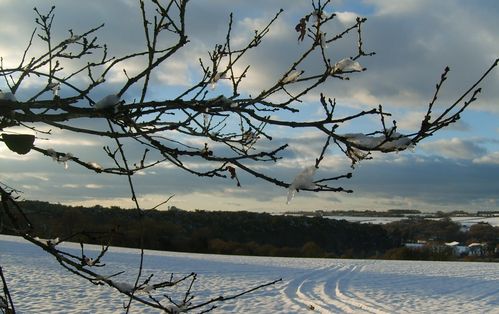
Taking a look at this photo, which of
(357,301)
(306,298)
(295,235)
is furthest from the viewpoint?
(295,235)

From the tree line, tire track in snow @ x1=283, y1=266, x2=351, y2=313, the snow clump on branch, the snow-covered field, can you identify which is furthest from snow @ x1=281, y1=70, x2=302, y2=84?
the tree line

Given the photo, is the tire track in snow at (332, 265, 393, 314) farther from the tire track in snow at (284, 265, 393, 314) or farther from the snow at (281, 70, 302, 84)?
the snow at (281, 70, 302, 84)

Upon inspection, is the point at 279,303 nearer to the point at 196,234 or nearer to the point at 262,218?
the point at 196,234

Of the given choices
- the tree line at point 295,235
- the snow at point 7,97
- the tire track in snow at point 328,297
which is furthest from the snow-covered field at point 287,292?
the tree line at point 295,235

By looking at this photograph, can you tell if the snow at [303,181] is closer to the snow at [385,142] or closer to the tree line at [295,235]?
the snow at [385,142]

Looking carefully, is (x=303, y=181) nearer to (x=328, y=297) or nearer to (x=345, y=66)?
(x=345, y=66)

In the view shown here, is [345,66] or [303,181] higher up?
[345,66]

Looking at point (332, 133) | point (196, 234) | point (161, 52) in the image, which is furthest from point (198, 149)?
point (196, 234)

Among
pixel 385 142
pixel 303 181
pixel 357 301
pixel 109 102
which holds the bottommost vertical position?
pixel 357 301

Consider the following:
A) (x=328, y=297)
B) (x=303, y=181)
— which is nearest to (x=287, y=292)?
(x=328, y=297)

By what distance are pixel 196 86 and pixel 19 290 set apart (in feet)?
48.6

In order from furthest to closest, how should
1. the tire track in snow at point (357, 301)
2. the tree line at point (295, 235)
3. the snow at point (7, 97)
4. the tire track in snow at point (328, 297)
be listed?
the tree line at point (295, 235), the tire track in snow at point (357, 301), the tire track in snow at point (328, 297), the snow at point (7, 97)

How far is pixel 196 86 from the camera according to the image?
2.13 meters

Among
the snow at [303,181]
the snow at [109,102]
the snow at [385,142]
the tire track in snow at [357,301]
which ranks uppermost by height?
the snow at [109,102]
